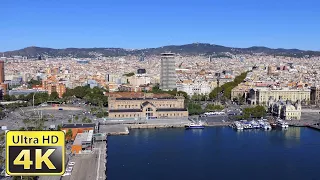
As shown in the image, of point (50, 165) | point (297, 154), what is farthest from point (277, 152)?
point (50, 165)

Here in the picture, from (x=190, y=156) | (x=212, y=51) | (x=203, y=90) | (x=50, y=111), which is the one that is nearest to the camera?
(x=190, y=156)

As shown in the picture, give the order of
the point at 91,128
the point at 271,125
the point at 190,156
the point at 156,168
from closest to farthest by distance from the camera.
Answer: the point at 156,168, the point at 190,156, the point at 91,128, the point at 271,125

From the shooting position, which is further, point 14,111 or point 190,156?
point 14,111

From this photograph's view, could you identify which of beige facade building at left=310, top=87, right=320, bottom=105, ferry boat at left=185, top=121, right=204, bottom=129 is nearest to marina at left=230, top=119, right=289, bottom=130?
ferry boat at left=185, top=121, right=204, bottom=129

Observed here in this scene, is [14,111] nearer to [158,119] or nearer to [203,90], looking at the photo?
[158,119]

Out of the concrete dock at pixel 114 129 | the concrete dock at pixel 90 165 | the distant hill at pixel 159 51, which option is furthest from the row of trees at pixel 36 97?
the distant hill at pixel 159 51
